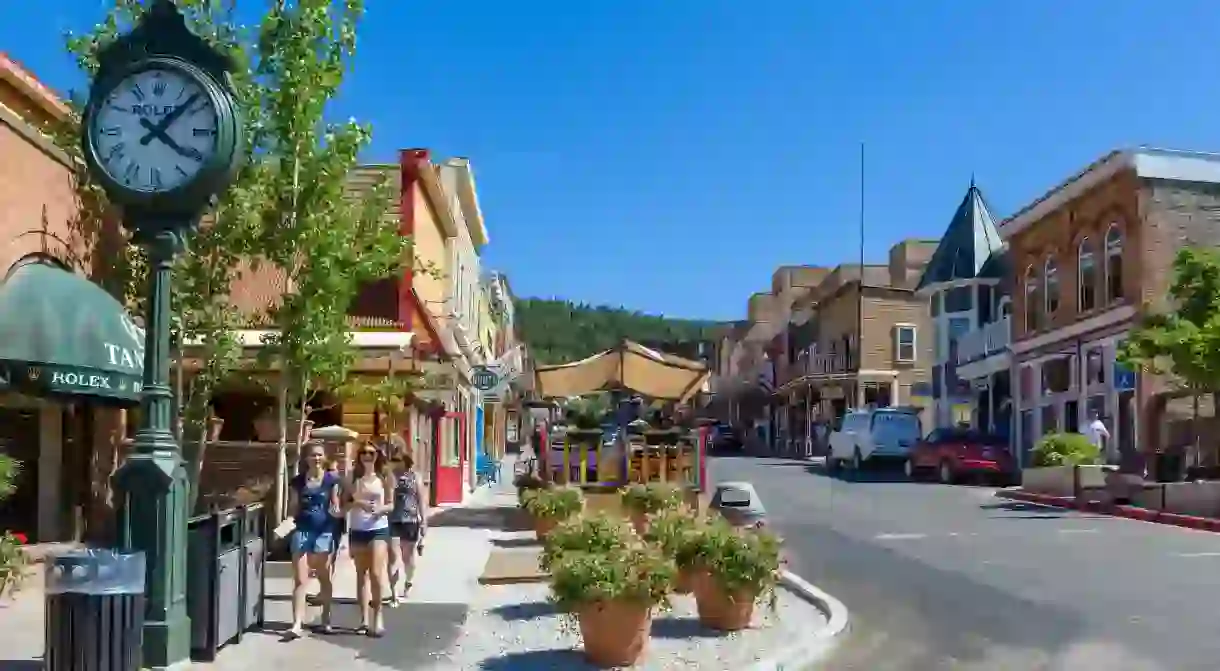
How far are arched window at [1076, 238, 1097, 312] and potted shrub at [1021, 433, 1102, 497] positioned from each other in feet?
24.6

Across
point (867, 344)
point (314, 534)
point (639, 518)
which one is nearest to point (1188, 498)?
point (639, 518)

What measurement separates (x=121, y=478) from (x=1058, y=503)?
22.0 meters

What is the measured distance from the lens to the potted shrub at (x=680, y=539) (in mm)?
10688

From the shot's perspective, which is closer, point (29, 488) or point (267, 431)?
point (29, 488)

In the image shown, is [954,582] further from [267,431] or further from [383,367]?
[267,431]

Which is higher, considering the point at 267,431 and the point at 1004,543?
the point at 267,431

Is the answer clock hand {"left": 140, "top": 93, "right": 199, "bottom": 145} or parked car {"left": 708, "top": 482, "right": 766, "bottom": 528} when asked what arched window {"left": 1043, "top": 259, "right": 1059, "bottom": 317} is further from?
clock hand {"left": 140, "top": 93, "right": 199, "bottom": 145}

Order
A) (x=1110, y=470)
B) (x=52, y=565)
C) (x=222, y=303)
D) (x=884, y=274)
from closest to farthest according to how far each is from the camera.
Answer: (x=52, y=565) < (x=222, y=303) < (x=1110, y=470) < (x=884, y=274)

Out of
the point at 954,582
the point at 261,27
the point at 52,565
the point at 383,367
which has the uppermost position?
the point at 261,27

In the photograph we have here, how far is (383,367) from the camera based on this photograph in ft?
67.9

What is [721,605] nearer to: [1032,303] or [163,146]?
[163,146]

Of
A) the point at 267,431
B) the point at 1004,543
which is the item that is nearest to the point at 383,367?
the point at 267,431

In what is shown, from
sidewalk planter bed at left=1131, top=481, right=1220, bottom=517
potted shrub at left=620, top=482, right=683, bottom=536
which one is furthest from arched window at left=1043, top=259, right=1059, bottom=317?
potted shrub at left=620, top=482, right=683, bottom=536

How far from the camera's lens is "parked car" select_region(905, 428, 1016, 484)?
34.0 meters
